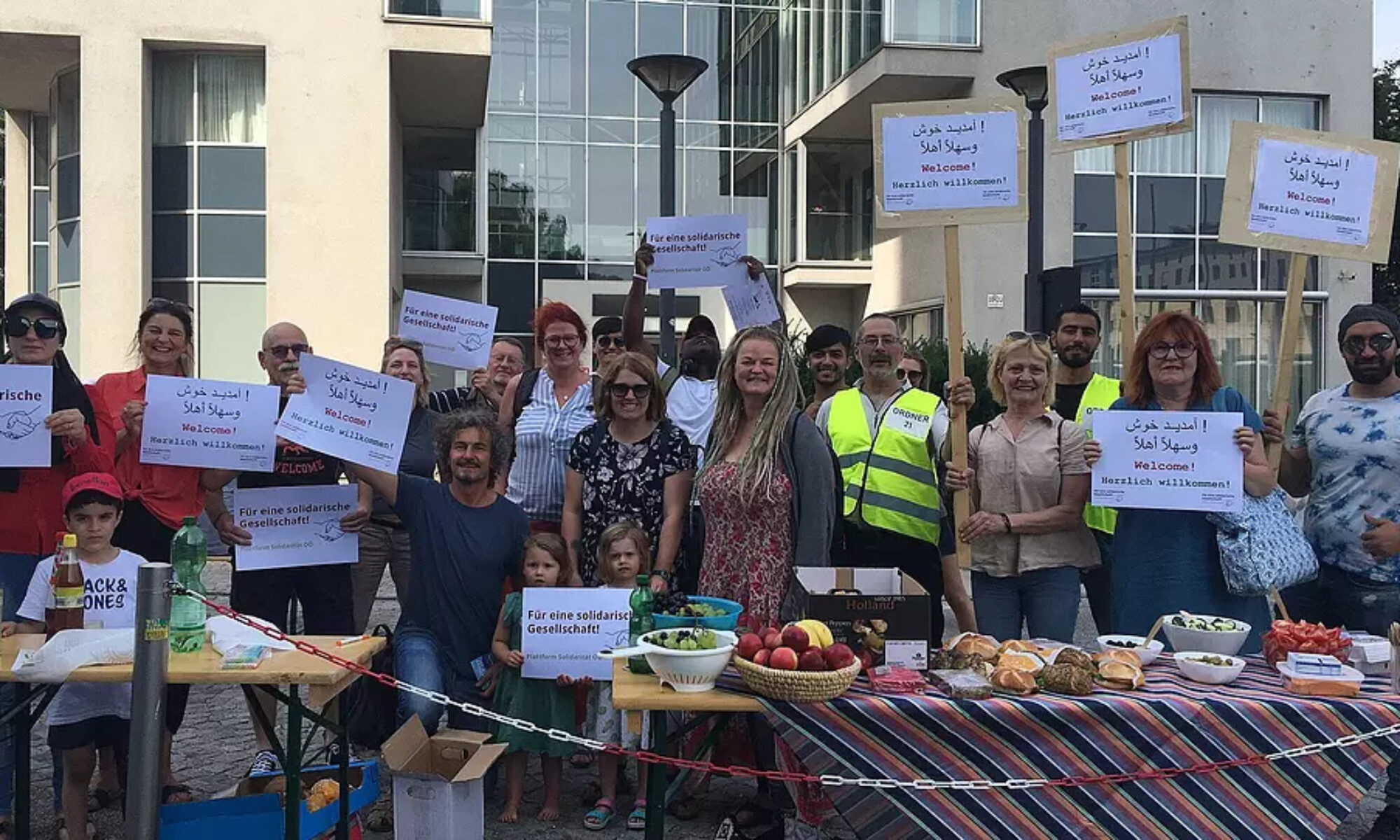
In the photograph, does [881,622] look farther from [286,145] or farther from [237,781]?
[286,145]

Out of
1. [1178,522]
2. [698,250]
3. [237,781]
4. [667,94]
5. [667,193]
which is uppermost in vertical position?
[667,94]

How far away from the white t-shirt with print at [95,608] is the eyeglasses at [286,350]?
1244 millimetres

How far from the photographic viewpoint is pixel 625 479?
4.58 metres

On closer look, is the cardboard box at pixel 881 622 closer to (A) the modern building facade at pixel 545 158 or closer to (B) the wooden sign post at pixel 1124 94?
(B) the wooden sign post at pixel 1124 94

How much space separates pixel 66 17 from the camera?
584 inches

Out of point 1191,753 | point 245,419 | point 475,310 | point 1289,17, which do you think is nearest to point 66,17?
point 475,310

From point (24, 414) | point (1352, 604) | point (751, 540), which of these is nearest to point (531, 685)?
point (751, 540)

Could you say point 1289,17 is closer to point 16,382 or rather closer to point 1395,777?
point 1395,777

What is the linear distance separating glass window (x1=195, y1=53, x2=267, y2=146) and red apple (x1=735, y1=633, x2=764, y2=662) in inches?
575

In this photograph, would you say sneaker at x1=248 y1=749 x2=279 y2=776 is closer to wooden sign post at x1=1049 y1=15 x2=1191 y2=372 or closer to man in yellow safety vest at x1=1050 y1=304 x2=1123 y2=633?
man in yellow safety vest at x1=1050 y1=304 x2=1123 y2=633

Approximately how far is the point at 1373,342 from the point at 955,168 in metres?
→ 1.75

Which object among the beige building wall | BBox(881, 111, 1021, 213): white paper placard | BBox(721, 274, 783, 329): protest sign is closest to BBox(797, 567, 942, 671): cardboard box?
BBox(881, 111, 1021, 213): white paper placard

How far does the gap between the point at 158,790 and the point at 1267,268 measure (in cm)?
1958

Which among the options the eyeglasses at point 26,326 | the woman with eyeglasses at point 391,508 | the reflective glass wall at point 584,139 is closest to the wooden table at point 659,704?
the woman with eyeglasses at point 391,508
